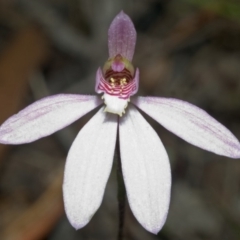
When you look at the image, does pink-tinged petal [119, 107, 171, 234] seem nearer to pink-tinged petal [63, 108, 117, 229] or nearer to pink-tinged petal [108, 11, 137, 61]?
pink-tinged petal [63, 108, 117, 229]

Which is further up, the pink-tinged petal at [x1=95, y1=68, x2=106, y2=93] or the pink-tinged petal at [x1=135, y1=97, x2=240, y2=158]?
the pink-tinged petal at [x1=95, y1=68, x2=106, y2=93]

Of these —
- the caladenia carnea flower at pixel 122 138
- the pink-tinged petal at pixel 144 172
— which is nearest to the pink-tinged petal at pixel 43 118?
the caladenia carnea flower at pixel 122 138

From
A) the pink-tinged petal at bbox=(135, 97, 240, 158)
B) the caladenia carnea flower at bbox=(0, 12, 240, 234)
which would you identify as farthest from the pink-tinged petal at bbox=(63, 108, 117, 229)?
the pink-tinged petal at bbox=(135, 97, 240, 158)

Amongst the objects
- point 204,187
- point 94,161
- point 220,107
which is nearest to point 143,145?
point 94,161

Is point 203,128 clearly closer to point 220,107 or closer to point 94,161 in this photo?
point 94,161

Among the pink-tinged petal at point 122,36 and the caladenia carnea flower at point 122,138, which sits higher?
the pink-tinged petal at point 122,36

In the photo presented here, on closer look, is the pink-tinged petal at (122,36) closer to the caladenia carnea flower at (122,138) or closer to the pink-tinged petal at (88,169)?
the caladenia carnea flower at (122,138)

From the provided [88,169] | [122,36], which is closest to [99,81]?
[122,36]
